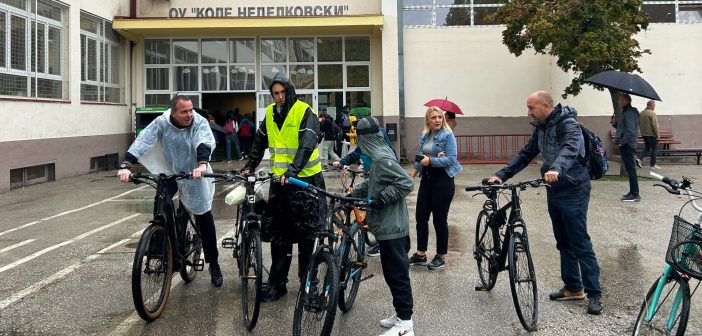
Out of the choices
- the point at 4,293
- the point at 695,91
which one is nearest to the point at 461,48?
the point at 695,91

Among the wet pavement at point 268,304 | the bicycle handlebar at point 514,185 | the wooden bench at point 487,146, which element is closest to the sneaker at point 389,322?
the wet pavement at point 268,304

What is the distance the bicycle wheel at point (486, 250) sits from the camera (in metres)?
4.79

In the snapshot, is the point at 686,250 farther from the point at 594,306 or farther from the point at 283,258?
the point at 283,258

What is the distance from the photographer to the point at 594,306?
14.9 ft

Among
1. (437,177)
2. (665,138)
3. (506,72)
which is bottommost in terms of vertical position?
(437,177)

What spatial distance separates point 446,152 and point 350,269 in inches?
75.4

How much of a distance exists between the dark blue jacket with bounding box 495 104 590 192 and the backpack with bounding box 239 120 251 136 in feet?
46.9

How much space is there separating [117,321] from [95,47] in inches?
526

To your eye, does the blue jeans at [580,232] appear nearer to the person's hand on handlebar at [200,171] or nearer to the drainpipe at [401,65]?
the person's hand on handlebar at [200,171]

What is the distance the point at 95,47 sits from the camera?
623 inches

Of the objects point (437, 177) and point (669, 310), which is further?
point (437, 177)

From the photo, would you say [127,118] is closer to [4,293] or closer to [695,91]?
[4,293]

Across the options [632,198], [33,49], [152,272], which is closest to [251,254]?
[152,272]

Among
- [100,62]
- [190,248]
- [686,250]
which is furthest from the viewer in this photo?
[100,62]
